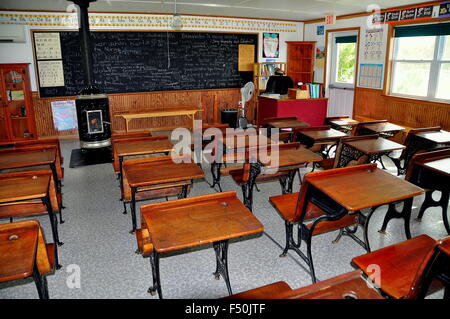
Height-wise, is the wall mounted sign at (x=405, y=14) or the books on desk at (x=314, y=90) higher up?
the wall mounted sign at (x=405, y=14)

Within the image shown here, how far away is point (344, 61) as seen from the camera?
775 centimetres

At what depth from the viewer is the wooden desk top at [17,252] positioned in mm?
1557

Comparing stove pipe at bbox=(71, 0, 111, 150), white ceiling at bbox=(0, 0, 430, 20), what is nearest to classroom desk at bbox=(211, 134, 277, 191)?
stove pipe at bbox=(71, 0, 111, 150)

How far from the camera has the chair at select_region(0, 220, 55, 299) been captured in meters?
1.57

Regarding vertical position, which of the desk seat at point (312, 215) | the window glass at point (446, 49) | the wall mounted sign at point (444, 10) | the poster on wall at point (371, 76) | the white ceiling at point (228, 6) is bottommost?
the desk seat at point (312, 215)

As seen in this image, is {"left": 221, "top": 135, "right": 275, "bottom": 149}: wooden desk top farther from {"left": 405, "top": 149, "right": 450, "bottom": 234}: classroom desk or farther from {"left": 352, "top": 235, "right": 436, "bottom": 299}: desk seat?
{"left": 352, "top": 235, "right": 436, "bottom": 299}: desk seat

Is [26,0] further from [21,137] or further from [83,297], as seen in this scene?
[83,297]

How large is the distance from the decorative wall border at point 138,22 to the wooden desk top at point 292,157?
17.2 feet

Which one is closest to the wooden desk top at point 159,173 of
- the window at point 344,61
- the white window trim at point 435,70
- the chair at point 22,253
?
the chair at point 22,253

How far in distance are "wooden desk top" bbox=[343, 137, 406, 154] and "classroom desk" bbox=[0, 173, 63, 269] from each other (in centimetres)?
285

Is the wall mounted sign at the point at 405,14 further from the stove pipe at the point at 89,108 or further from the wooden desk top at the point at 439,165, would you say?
the stove pipe at the point at 89,108

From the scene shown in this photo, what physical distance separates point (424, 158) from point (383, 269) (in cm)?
154

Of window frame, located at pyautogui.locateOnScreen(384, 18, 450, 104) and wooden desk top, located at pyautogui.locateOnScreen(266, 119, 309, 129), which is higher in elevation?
window frame, located at pyautogui.locateOnScreen(384, 18, 450, 104)

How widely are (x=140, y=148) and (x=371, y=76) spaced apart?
534cm
